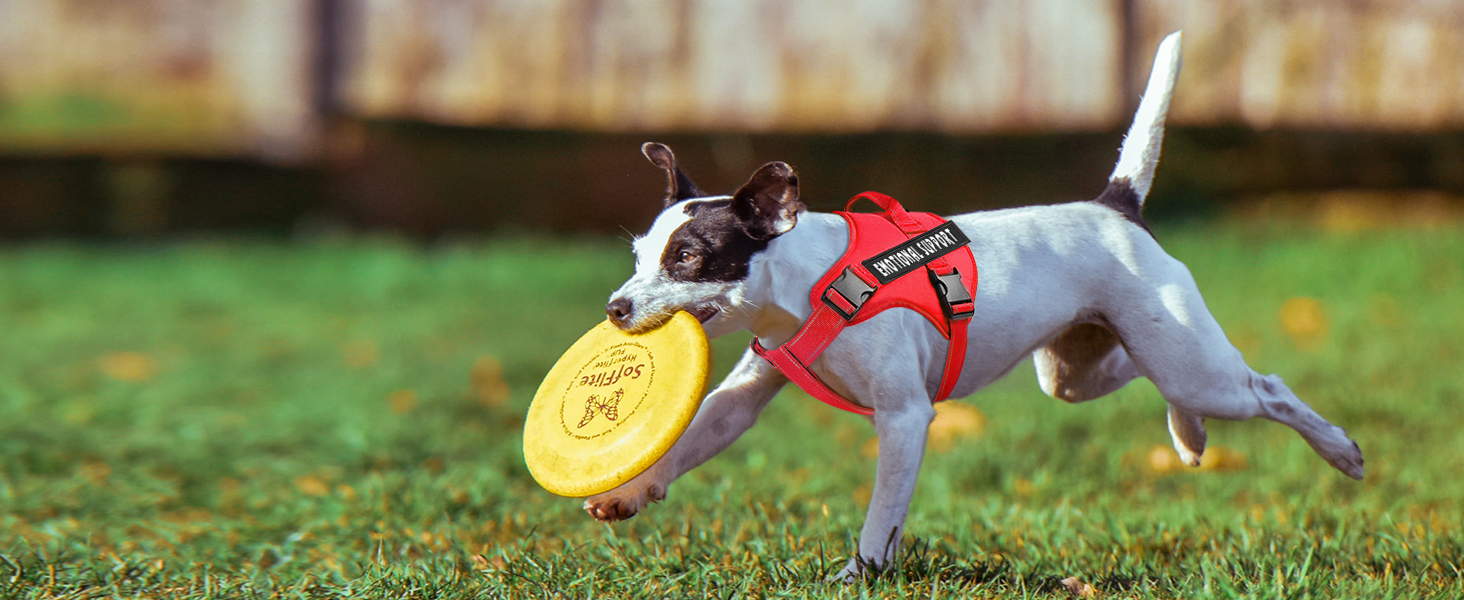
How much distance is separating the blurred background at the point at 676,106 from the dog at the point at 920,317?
4.49m

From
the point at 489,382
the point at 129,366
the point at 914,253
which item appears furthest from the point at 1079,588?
the point at 129,366

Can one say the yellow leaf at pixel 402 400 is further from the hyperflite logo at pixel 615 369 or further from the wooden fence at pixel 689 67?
the wooden fence at pixel 689 67

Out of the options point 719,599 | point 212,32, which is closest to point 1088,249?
point 719,599

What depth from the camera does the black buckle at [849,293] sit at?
2158mm

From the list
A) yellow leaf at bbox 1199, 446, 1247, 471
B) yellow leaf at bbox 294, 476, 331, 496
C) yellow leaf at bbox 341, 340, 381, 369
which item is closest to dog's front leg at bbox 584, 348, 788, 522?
yellow leaf at bbox 294, 476, 331, 496

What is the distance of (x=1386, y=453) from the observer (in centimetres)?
381

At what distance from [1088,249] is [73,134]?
726cm

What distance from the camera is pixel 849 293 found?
85.3 inches

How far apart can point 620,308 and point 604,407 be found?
23 cm

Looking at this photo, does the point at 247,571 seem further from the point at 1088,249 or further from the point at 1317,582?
the point at 1317,582

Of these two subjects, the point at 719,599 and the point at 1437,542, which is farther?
the point at 1437,542

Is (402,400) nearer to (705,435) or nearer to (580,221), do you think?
(705,435)

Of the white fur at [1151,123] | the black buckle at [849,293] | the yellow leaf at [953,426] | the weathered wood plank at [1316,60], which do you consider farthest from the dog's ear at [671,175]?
the weathered wood plank at [1316,60]

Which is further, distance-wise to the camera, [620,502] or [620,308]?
[620,502]
